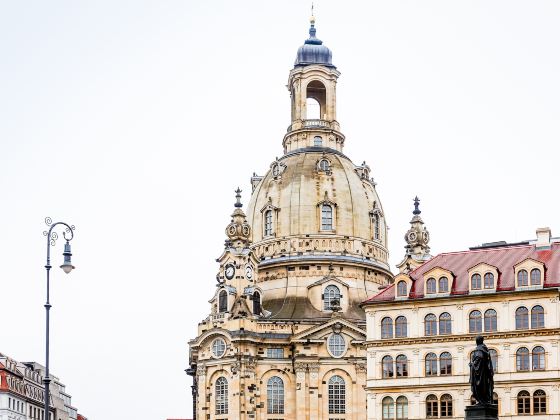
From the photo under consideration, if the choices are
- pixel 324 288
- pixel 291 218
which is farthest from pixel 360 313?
pixel 291 218

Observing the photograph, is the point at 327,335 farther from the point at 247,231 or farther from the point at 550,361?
the point at 550,361

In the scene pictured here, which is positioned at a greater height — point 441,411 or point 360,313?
point 360,313

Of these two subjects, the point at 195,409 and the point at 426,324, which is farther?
the point at 195,409

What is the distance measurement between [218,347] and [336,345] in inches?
478

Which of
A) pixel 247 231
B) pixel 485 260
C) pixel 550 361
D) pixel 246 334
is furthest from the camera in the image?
pixel 247 231

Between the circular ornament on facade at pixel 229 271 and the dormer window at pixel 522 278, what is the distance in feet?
150

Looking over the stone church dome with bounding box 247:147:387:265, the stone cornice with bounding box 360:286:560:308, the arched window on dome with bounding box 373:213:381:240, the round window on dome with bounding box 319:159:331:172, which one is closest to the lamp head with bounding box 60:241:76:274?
the stone cornice with bounding box 360:286:560:308

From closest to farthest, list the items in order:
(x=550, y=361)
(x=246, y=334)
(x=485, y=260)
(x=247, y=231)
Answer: (x=550, y=361)
(x=485, y=260)
(x=246, y=334)
(x=247, y=231)

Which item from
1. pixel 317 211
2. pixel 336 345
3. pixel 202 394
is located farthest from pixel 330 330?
pixel 317 211

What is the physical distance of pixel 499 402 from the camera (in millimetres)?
87750

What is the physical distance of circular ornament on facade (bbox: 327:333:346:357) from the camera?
407 feet

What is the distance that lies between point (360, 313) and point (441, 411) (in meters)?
39.7

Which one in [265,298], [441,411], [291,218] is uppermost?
[291,218]

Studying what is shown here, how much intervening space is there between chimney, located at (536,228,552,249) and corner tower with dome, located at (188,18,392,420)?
3364 cm
